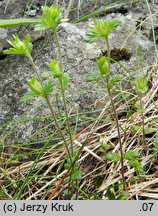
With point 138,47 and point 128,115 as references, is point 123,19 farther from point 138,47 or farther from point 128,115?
point 128,115

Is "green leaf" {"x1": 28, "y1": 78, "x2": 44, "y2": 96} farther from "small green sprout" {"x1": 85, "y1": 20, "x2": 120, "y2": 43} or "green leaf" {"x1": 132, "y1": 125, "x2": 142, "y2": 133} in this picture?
"green leaf" {"x1": 132, "y1": 125, "x2": 142, "y2": 133}

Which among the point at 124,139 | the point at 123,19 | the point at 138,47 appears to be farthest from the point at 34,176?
the point at 123,19

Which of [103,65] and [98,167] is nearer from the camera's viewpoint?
[103,65]

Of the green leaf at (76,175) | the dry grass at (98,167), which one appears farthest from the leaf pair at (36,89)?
the dry grass at (98,167)

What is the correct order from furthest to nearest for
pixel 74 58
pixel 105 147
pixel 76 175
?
pixel 74 58, pixel 105 147, pixel 76 175

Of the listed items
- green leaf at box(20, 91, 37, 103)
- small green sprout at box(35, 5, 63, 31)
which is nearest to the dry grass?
green leaf at box(20, 91, 37, 103)

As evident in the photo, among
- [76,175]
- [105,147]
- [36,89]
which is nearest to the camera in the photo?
[36,89]

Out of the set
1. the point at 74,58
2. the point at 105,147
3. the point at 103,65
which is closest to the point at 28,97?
the point at 103,65

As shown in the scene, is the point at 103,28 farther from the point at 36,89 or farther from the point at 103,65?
the point at 36,89

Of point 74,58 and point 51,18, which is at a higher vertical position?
point 51,18
